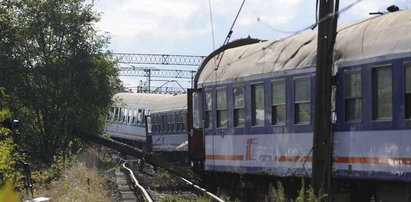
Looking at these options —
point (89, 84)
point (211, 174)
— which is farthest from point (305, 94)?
point (89, 84)

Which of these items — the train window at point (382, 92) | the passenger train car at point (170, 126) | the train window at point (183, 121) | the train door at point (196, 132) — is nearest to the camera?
the train window at point (382, 92)

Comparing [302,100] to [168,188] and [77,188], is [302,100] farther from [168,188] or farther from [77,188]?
[168,188]

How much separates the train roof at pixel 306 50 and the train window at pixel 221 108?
30cm

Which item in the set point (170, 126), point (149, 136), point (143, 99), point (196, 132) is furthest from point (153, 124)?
point (196, 132)

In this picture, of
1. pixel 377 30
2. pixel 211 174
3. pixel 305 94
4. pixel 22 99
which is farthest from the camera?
pixel 22 99

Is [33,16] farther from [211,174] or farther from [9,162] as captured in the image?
[9,162]

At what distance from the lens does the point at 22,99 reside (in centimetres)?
2797

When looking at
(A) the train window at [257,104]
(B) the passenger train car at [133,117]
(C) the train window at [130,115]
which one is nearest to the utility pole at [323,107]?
(A) the train window at [257,104]

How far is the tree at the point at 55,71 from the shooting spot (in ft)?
91.9

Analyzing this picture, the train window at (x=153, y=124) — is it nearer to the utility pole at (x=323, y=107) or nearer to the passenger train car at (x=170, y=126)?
the passenger train car at (x=170, y=126)

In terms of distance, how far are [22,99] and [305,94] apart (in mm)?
19243

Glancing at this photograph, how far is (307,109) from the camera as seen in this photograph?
11156mm

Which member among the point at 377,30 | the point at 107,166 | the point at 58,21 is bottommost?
the point at 107,166

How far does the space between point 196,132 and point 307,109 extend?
15.7 feet
